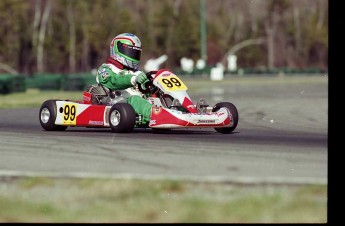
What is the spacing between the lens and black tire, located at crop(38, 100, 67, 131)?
1273 centimetres

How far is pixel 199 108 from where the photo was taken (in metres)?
12.0

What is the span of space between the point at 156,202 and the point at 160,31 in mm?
78774

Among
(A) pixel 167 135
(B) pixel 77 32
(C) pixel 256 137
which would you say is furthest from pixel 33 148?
(B) pixel 77 32

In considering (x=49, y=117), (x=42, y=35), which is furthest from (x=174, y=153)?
(x=42, y=35)

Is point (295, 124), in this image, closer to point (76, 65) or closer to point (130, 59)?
point (130, 59)

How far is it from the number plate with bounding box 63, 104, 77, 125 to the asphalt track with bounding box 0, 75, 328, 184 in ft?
0.47

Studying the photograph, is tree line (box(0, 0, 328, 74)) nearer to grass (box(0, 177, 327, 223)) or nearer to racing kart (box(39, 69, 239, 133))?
racing kart (box(39, 69, 239, 133))

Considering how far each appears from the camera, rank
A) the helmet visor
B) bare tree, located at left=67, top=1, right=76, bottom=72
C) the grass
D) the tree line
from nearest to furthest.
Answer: the grass
the helmet visor
the tree line
bare tree, located at left=67, top=1, right=76, bottom=72

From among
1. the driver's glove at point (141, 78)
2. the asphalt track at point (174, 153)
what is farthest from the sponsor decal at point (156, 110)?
the driver's glove at point (141, 78)

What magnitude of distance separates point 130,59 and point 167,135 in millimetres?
1496

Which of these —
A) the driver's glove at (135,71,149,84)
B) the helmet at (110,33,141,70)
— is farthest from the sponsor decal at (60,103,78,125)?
the driver's glove at (135,71,149,84)

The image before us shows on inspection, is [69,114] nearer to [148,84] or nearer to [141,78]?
[148,84]

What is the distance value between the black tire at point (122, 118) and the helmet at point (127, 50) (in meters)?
1.07

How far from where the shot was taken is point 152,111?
1161cm
